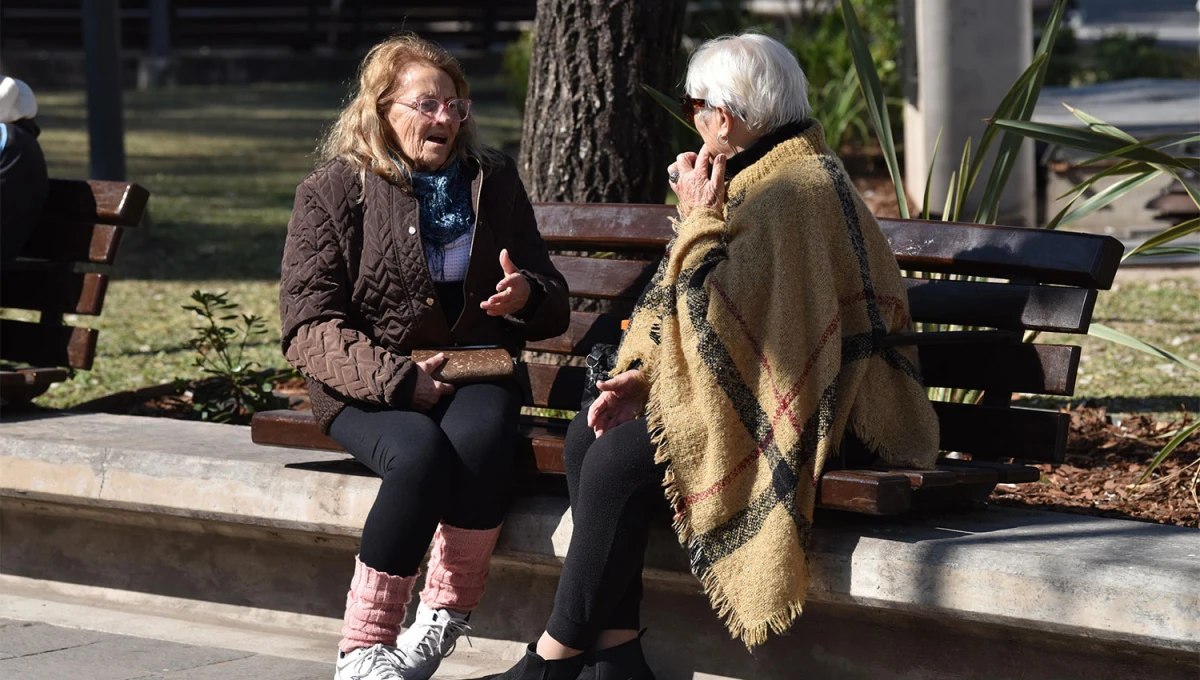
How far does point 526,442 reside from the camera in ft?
11.2

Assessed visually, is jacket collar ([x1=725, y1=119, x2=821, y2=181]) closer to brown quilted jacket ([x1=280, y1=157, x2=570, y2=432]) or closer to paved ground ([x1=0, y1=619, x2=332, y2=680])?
brown quilted jacket ([x1=280, y1=157, x2=570, y2=432])

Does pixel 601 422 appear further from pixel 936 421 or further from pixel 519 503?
pixel 936 421

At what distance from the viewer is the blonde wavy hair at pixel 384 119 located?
11.9 feet

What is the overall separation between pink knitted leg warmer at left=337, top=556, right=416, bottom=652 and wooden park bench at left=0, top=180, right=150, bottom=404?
5.65ft

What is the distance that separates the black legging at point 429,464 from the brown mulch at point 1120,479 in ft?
4.04

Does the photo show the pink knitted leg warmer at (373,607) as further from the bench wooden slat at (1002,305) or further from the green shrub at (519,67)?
the green shrub at (519,67)

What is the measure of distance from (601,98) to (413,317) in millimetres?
1596

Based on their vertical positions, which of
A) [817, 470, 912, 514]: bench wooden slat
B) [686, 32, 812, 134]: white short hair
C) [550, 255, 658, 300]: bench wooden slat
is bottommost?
[817, 470, 912, 514]: bench wooden slat

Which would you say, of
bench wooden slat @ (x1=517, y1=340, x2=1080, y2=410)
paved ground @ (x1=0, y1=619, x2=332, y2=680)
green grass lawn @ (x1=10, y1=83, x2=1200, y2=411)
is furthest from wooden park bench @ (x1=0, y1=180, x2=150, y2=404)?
bench wooden slat @ (x1=517, y1=340, x2=1080, y2=410)

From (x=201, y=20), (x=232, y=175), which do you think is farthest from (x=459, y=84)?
(x=201, y=20)

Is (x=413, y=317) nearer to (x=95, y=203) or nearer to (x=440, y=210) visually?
(x=440, y=210)

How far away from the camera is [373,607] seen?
3.27 metres

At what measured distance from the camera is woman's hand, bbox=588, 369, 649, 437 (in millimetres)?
Answer: 3205

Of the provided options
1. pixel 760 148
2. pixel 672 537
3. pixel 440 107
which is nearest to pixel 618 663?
pixel 672 537
